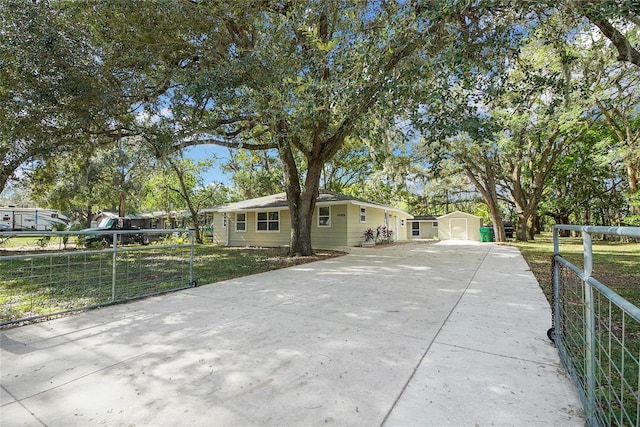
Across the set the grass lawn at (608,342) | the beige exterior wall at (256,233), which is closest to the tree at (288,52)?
the grass lawn at (608,342)

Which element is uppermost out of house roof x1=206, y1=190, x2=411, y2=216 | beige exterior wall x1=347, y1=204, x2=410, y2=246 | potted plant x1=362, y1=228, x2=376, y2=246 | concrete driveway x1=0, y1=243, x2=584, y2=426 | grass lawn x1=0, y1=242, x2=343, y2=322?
house roof x1=206, y1=190, x2=411, y2=216

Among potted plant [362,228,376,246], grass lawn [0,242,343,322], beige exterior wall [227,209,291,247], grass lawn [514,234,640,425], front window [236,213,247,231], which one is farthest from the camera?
front window [236,213,247,231]

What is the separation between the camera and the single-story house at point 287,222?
14.3 meters

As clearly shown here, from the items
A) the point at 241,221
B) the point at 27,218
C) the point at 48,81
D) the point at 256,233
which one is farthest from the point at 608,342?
the point at 27,218

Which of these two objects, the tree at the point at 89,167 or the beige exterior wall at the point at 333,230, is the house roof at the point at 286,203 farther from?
the tree at the point at 89,167

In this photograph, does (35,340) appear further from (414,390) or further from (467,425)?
(467,425)

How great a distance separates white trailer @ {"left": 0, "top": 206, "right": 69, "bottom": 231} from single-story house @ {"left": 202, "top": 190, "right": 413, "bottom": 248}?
613 inches

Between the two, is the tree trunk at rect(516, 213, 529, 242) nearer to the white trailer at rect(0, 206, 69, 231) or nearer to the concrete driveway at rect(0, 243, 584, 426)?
the concrete driveway at rect(0, 243, 584, 426)

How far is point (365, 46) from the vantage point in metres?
4.92

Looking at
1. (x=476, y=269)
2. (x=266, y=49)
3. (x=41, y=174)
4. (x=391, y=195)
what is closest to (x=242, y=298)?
(x=266, y=49)

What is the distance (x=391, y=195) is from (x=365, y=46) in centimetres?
2540

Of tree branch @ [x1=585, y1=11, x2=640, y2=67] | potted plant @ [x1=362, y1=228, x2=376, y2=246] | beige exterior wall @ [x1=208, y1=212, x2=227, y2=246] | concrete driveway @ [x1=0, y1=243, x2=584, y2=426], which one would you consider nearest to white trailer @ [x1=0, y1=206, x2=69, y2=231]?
beige exterior wall @ [x1=208, y1=212, x2=227, y2=246]

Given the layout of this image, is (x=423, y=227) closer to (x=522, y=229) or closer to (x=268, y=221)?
(x=522, y=229)

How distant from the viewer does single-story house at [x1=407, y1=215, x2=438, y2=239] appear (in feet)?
94.9
